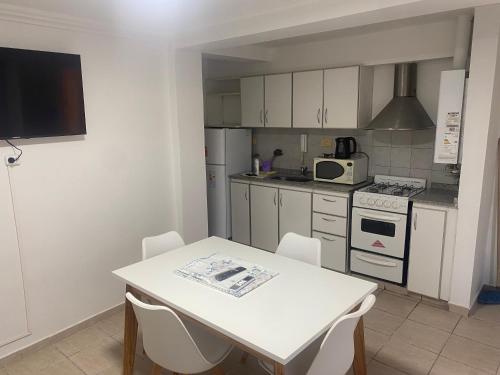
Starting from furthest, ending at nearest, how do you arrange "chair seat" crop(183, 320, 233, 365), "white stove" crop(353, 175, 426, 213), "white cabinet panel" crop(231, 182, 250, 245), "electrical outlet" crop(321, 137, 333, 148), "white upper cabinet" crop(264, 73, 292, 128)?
"white cabinet panel" crop(231, 182, 250, 245) → "electrical outlet" crop(321, 137, 333, 148) → "white upper cabinet" crop(264, 73, 292, 128) → "white stove" crop(353, 175, 426, 213) → "chair seat" crop(183, 320, 233, 365)

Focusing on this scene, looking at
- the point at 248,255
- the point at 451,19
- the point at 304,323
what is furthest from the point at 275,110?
the point at 304,323

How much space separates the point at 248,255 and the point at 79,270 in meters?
1.40

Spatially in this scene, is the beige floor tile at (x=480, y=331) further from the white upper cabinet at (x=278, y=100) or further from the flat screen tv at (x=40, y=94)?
the flat screen tv at (x=40, y=94)

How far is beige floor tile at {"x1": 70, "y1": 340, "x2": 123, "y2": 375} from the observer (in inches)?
100

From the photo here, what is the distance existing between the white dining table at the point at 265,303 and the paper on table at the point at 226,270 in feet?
0.13

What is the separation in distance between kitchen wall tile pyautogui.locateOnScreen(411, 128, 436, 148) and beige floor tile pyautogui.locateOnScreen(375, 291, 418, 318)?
1.45 meters

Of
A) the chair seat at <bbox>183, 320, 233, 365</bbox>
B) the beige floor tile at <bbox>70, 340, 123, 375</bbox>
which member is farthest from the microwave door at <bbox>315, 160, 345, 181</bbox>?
the beige floor tile at <bbox>70, 340, 123, 375</bbox>

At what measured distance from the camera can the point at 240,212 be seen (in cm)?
456

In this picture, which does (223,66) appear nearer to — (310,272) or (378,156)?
(378,156)

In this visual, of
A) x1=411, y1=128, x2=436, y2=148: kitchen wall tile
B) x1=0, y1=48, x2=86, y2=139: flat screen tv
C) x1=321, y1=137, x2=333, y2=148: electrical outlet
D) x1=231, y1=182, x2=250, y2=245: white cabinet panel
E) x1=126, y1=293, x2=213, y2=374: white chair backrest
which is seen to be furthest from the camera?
x1=231, y1=182, x2=250, y2=245: white cabinet panel

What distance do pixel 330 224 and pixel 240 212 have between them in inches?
46.7

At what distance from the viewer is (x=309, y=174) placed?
450 cm

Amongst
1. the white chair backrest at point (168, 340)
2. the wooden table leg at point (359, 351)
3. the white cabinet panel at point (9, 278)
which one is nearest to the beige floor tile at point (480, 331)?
the wooden table leg at point (359, 351)

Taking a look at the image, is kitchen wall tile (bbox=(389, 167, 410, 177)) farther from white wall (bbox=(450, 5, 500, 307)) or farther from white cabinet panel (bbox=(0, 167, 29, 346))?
white cabinet panel (bbox=(0, 167, 29, 346))
